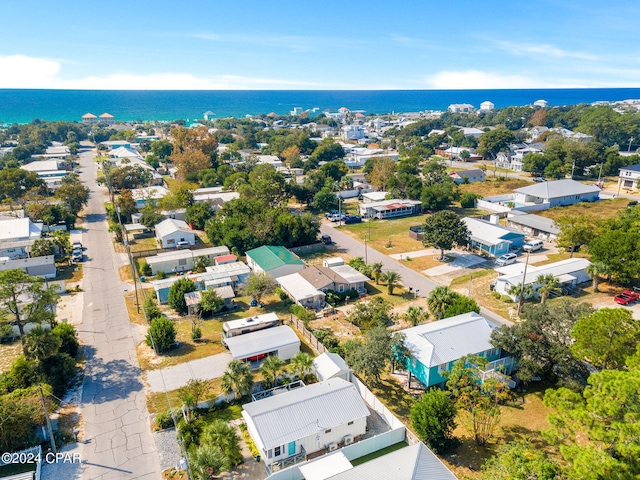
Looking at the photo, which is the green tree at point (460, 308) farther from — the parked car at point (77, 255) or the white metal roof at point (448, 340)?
the parked car at point (77, 255)

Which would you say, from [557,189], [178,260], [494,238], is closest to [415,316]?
[494,238]

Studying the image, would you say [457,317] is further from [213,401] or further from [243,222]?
[243,222]

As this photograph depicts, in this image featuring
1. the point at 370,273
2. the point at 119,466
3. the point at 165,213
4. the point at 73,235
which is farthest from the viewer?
the point at 165,213

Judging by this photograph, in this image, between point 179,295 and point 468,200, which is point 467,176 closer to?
A: point 468,200

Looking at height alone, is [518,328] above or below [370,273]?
above

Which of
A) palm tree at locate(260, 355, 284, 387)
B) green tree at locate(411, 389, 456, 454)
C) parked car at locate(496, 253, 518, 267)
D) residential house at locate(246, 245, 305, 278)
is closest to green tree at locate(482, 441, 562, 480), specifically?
green tree at locate(411, 389, 456, 454)

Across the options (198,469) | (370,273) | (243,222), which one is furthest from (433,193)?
(198,469)
